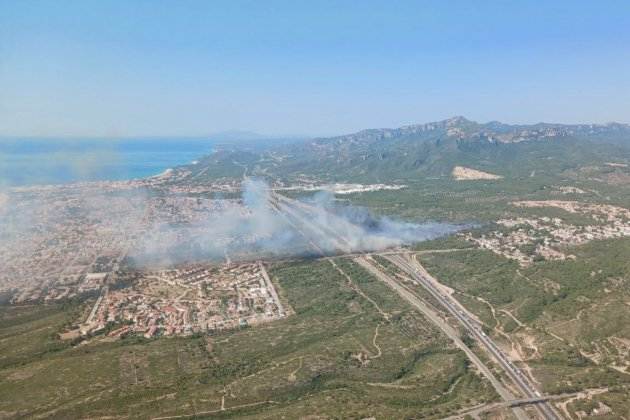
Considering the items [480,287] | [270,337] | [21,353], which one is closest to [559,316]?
[480,287]

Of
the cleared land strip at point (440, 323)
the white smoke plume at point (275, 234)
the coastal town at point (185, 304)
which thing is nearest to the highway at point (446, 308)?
the cleared land strip at point (440, 323)

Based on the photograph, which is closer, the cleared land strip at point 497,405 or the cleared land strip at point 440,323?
the cleared land strip at point 497,405

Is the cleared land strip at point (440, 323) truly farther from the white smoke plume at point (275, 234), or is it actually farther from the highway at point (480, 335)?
the white smoke plume at point (275, 234)

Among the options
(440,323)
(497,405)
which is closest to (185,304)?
(440,323)

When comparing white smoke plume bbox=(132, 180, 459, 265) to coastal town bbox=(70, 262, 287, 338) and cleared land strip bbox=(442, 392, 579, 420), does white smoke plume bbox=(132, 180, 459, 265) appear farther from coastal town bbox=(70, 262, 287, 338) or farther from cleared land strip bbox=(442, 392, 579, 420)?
cleared land strip bbox=(442, 392, 579, 420)

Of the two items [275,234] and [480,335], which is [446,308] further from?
[275,234]

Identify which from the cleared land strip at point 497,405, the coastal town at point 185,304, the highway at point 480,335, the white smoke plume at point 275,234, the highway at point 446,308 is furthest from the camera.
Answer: the white smoke plume at point 275,234
